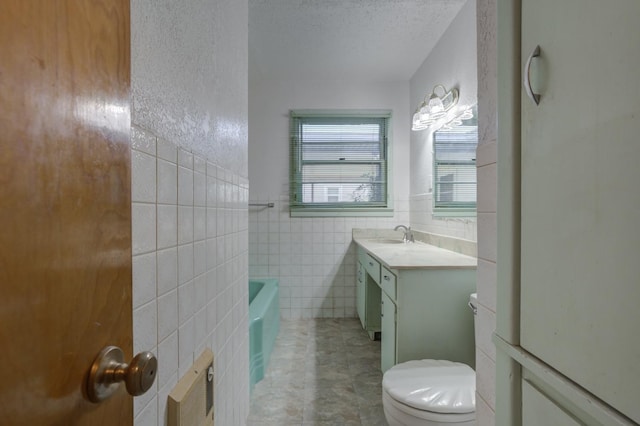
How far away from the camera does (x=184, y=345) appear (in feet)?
2.66

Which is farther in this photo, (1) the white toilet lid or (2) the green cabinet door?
(2) the green cabinet door

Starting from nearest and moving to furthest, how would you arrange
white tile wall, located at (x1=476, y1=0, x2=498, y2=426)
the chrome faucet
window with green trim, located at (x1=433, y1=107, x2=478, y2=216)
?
white tile wall, located at (x1=476, y1=0, x2=498, y2=426) → window with green trim, located at (x1=433, y1=107, x2=478, y2=216) → the chrome faucet

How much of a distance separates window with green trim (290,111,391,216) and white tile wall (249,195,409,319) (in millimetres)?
124

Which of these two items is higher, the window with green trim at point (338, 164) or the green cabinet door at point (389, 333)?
the window with green trim at point (338, 164)

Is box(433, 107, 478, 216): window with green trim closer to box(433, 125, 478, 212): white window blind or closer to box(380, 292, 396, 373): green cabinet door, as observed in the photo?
box(433, 125, 478, 212): white window blind

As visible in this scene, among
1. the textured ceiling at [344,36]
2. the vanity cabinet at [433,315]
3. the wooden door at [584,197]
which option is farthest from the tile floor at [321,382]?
the textured ceiling at [344,36]

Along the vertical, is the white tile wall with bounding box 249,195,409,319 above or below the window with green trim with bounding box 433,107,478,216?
below

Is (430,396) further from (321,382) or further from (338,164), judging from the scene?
(338,164)

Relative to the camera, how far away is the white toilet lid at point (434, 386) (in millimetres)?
1067

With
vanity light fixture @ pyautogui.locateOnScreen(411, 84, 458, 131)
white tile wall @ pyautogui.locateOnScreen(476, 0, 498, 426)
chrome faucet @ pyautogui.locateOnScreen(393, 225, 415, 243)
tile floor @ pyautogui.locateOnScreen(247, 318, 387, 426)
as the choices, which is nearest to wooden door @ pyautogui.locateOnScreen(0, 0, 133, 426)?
white tile wall @ pyautogui.locateOnScreen(476, 0, 498, 426)

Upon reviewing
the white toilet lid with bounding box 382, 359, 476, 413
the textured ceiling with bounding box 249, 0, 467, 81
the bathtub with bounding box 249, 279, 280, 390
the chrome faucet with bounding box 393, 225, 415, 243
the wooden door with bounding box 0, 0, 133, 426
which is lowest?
the bathtub with bounding box 249, 279, 280, 390

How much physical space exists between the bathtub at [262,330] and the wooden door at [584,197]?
167cm

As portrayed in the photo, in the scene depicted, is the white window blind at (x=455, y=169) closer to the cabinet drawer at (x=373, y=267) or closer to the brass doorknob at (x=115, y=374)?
the cabinet drawer at (x=373, y=267)

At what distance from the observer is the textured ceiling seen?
200cm
